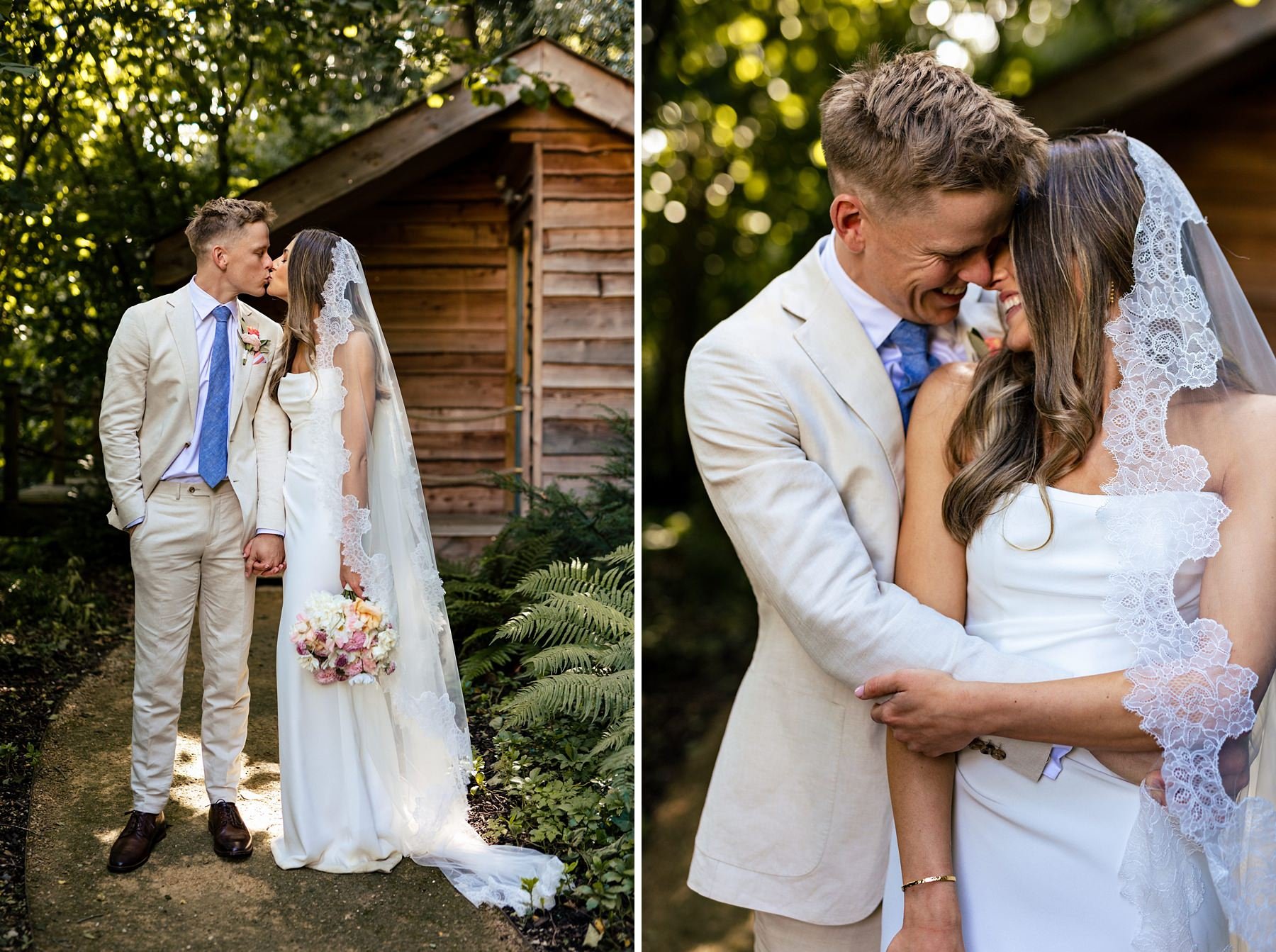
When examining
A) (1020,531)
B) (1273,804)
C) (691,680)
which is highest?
(1020,531)

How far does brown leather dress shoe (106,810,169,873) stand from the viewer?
219 cm

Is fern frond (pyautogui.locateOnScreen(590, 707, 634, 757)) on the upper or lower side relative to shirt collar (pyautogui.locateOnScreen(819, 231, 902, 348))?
lower

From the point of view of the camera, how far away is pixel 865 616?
5.48ft

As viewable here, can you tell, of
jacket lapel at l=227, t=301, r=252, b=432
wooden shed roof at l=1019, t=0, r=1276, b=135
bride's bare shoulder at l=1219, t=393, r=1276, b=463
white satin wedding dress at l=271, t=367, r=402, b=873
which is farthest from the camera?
wooden shed roof at l=1019, t=0, r=1276, b=135

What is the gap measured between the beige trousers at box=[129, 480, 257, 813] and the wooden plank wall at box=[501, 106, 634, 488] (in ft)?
4.34

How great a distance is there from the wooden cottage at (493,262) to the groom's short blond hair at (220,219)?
0.10 ft

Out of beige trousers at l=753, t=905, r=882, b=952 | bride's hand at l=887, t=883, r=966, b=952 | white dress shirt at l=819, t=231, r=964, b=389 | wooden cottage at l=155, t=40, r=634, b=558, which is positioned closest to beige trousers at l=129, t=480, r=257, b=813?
wooden cottage at l=155, t=40, r=634, b=558

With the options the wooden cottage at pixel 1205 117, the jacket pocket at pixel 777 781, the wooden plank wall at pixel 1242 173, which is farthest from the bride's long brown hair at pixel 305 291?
the wooden plank wall at pixel 1242 173

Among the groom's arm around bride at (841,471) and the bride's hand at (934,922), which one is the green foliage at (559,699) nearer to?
the groom's arm around bride at (841,471)

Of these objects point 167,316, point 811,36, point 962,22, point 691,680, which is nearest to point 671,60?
point 811,36

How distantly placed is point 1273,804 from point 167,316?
7.83ft

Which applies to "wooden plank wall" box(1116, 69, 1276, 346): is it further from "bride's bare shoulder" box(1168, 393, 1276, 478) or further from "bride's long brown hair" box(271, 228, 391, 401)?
"bride's long brown hair" box(271, 228, 391, 401)

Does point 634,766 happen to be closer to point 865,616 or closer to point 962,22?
point 865,616

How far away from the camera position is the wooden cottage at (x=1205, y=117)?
16.3 ft
